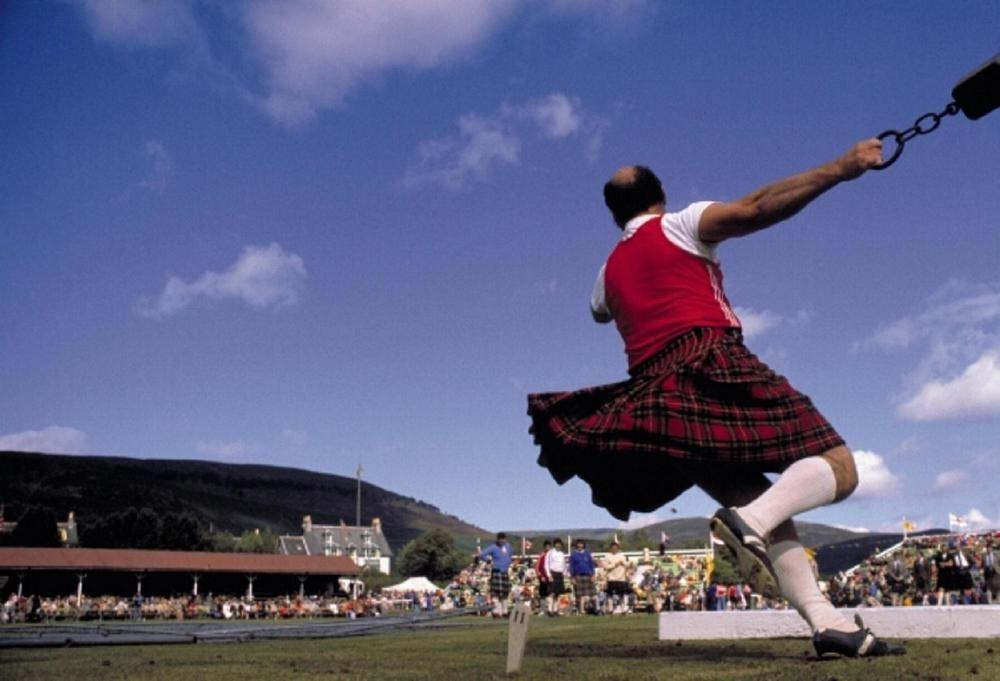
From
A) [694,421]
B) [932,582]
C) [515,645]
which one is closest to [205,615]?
[932,582]

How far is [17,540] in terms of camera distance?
11281 cm

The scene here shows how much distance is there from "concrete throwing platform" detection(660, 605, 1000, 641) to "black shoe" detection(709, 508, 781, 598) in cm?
297

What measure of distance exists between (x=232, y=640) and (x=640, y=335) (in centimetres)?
690

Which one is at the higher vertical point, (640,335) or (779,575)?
(640,335)

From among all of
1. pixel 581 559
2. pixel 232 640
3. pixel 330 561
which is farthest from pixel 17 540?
pixel 232 640

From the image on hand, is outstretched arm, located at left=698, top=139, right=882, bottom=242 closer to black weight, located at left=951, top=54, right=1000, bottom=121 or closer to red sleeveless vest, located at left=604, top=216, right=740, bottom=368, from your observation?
red sleeveless vest, located at left=604, top=216, right=740, bottom=368

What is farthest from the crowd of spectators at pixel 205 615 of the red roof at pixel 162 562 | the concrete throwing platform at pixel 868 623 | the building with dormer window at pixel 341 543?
the building with dormer window at pixel 341 543

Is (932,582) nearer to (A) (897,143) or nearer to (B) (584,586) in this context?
(B) (584,586)

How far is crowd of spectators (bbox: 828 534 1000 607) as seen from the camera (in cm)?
2153

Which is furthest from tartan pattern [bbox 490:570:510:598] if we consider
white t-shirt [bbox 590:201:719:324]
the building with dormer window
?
the building with dormer window

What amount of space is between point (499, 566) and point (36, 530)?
110 meters

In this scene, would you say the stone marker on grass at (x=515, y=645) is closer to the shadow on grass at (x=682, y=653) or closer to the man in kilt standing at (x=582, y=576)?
the shadow on grass at (x=682, y=653)

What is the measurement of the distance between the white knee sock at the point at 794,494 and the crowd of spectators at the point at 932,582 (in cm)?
1941

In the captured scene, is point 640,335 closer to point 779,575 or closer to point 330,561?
point 779,575
